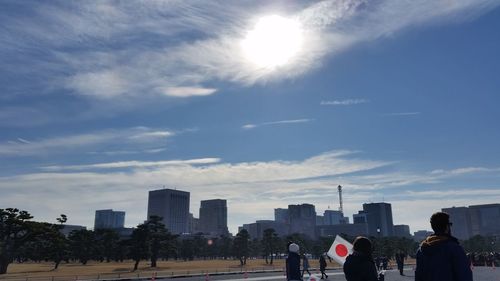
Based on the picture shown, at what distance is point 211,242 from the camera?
124312 millimetres

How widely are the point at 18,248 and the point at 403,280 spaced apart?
40.9 m

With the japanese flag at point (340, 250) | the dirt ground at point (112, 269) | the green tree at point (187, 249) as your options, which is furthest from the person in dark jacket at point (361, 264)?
the green tree at point (187, 249)

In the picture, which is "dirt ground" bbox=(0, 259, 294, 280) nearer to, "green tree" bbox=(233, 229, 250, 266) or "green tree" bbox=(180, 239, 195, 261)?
"green tree" bbox=(233, 229, 250, 266)

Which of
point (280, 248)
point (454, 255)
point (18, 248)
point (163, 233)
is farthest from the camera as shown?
point (280, 248)

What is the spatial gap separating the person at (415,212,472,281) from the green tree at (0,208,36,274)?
50519 mm

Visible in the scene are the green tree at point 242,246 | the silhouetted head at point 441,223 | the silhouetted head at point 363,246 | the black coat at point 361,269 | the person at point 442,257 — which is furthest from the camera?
the green tree at point 242,246

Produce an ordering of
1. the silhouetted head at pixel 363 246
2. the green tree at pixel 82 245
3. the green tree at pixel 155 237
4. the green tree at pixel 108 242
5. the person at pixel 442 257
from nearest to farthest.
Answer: the person at pixel 442 257, the silhouetted head at pixel 363 246, the green tree at pixel 155 237, the green tree at pixel 82 245, the green tree at pixel 108 242

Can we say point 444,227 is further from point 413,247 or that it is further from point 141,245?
point 413,247

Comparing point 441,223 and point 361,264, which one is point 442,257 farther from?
point 361,264

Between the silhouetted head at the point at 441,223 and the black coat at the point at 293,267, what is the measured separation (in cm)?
681

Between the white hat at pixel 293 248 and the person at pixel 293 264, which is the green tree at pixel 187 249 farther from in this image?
the white hat at pixel 293 248

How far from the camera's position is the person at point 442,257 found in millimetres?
4129

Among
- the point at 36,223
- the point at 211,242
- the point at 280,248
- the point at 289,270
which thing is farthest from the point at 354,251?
the point at 211,242

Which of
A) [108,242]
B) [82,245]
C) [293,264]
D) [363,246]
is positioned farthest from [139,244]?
[363,246]
